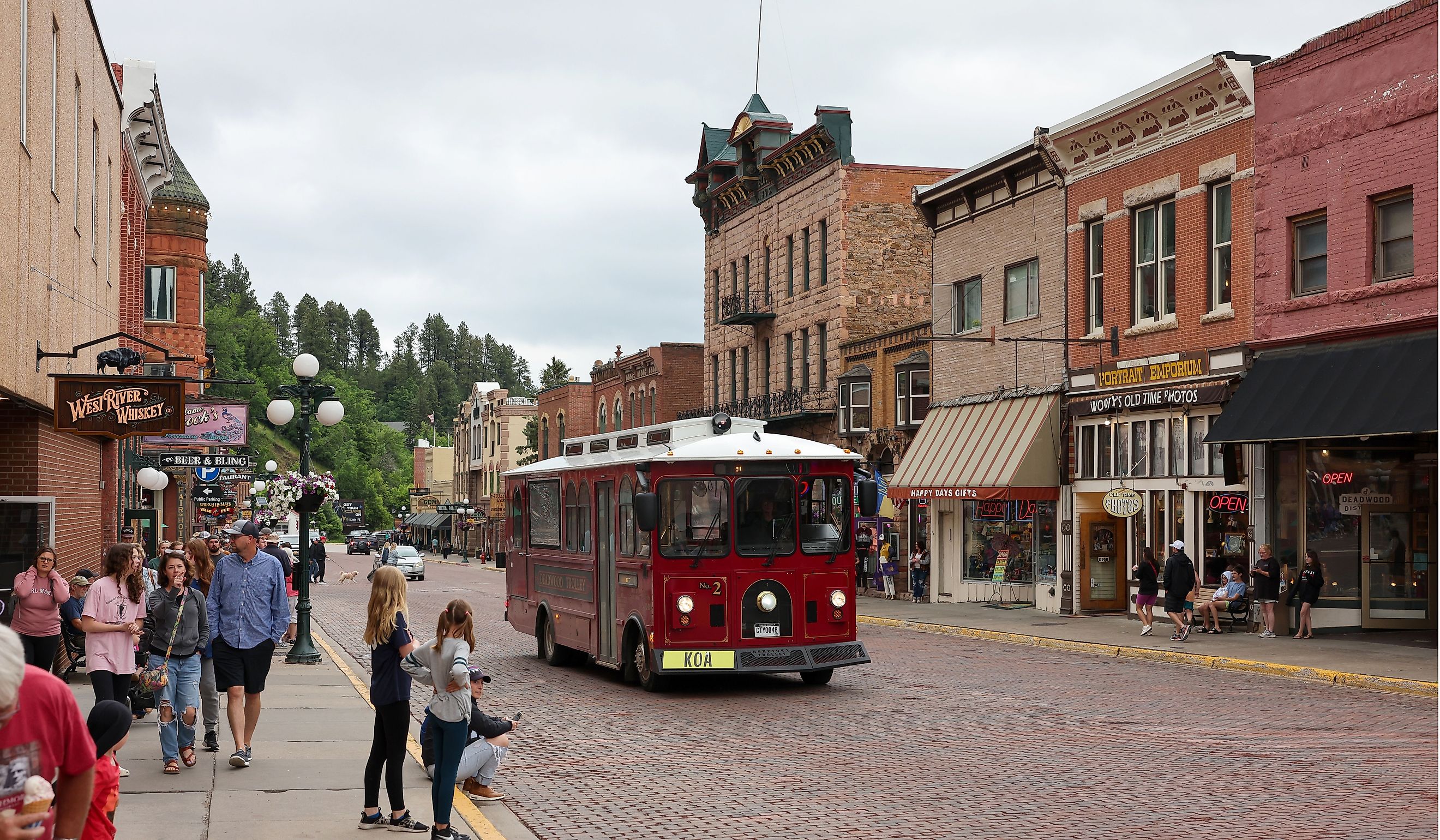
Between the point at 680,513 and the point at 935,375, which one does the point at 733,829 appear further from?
the point at 935,375

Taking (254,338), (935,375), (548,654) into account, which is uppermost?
(254,338)

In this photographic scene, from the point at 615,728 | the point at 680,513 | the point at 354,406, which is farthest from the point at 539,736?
the point at 354,406

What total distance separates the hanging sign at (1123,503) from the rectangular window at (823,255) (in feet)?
62.2

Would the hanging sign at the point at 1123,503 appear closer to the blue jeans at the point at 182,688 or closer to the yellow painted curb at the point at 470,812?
the yellow painted curb at the point at 470,812

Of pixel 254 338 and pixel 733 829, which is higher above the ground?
pixel 254 338

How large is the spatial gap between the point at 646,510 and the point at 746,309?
3620 centimetres

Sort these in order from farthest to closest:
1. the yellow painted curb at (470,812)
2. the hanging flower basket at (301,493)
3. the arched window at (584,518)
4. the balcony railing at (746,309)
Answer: the balcony railing at (746,309)
the hanging flower basket at (301,493)
the arched window at (584,518)
the yellow painted curb at (470,812)

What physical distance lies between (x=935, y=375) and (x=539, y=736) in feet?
79.9

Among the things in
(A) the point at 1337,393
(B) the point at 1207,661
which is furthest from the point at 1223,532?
(B) the point at 1207,661

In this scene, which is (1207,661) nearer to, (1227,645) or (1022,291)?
(1227,645)

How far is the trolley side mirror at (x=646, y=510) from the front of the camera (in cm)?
1612

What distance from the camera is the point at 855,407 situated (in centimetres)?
4144

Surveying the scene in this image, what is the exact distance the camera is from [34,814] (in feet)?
14.4

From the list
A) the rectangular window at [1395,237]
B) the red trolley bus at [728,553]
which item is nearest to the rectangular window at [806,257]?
the rectangular window at [1395,237]
